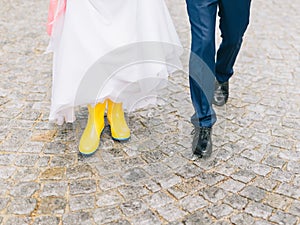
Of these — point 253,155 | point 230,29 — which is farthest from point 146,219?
point 230,29

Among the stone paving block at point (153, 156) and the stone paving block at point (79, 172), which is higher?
the stone paving block at point (153, 156)

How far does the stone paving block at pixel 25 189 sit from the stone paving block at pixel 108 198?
45 centimetres

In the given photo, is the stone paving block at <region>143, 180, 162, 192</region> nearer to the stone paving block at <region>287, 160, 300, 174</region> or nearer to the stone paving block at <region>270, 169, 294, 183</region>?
the stone paving block at <region>270, 169, 294, 183</region>

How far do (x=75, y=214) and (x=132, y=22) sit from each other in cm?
135

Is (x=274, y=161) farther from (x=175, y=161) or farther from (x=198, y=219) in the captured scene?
(x=198, y=219)

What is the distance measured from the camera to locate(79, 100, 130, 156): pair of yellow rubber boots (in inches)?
145

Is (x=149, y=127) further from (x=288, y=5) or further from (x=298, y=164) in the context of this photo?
(x=288, y=5)

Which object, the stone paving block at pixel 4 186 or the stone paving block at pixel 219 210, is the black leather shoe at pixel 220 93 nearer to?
the stone paving block at pixel 219 210

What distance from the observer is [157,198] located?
3248 mm

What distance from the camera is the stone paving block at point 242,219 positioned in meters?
3.05

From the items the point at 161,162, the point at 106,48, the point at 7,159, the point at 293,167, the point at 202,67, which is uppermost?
the point at 106,48

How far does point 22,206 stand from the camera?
3.15 m

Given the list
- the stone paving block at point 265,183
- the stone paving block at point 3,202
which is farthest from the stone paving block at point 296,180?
the stone paving block at point 3,202

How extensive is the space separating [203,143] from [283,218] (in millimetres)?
836
